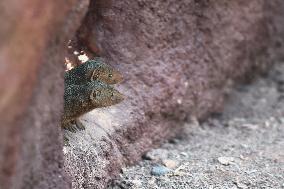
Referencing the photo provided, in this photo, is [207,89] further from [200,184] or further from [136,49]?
[200,184]

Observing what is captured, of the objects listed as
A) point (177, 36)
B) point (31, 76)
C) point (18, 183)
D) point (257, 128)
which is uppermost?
point (31, 76)

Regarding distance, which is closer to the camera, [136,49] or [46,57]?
[46,57]

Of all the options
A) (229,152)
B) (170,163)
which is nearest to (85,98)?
(170,163)

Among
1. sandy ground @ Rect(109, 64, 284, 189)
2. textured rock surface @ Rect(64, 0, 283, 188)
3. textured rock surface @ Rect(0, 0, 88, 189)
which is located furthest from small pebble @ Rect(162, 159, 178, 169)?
textured rock surface @ Rect(0, 0, 88, 189)

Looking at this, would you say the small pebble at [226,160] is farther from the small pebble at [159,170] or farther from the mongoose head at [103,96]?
the mongoose head at [103,96]

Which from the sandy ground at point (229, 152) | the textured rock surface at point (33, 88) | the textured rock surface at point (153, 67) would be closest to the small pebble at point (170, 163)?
the sandy ground at point (229, 152)

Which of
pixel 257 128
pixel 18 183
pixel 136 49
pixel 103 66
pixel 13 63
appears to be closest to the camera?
pixel 13 63

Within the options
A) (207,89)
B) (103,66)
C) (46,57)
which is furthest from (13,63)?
(207,89)
